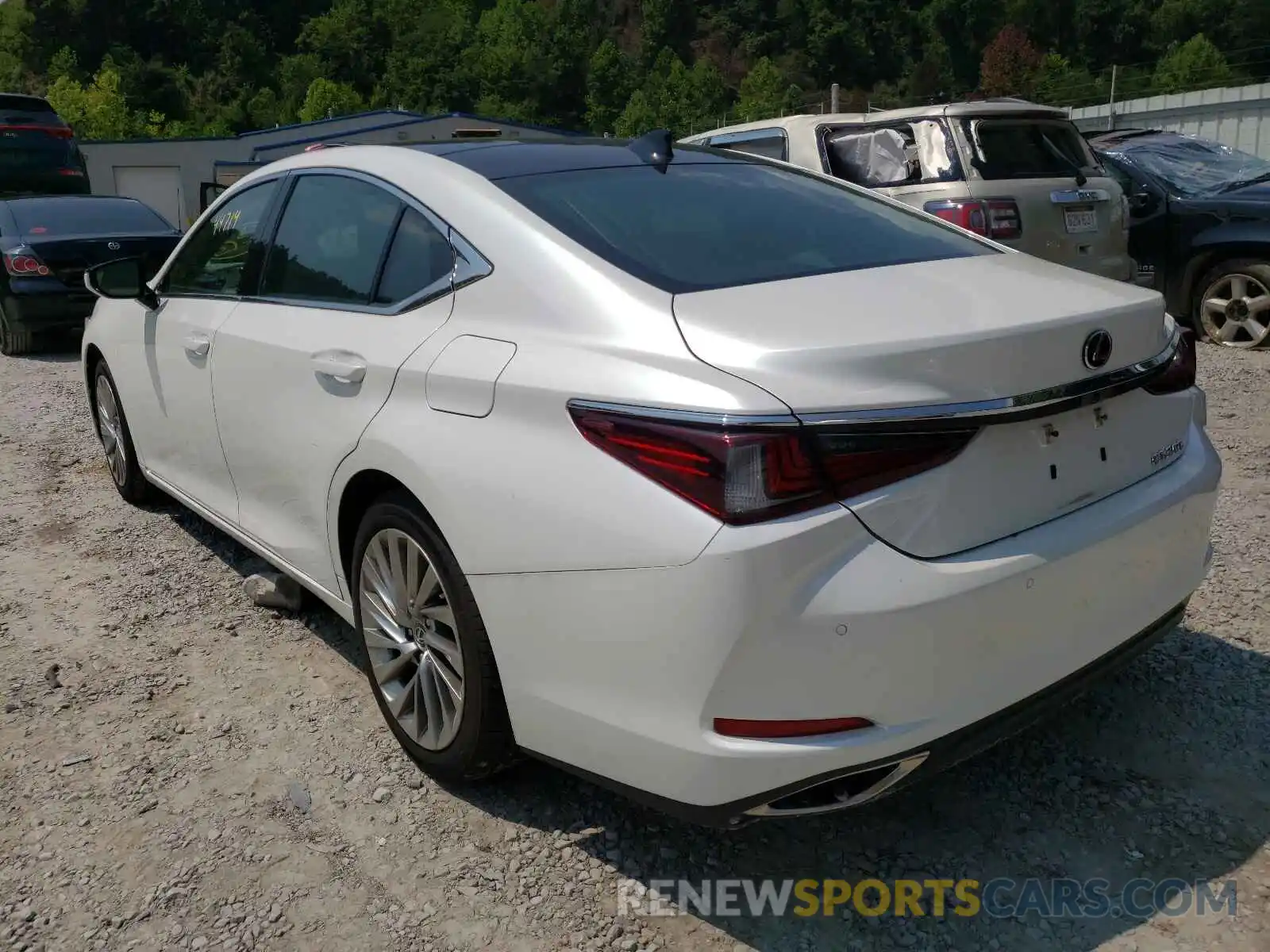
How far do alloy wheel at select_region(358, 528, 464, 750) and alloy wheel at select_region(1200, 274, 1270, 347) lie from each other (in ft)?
22.4

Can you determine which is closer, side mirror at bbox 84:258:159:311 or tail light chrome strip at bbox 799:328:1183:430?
tail light chrome strip at bbox 799:328:1183:430

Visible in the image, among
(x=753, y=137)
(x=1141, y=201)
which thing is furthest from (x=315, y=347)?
(x=1141, y=201)

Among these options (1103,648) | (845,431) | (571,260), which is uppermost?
(571,260)

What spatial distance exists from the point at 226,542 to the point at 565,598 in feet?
9.85

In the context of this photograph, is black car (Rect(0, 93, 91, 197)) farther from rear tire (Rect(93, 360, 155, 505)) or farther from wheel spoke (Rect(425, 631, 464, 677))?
wheel spoke (Rect(425, 631, 464, 677))

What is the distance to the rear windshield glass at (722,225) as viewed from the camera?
96.2 inches

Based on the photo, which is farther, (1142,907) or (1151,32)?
(1151,32)

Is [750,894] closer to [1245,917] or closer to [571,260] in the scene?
[1245,917]

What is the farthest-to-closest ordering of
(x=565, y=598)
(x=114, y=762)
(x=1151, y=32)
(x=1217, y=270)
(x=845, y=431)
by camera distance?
1. (x=1151, y=32)
2. (x=1217, y=270)
3. (x=114, y=762)
4. (x=565, y=598)
5. (x=845, y=431)

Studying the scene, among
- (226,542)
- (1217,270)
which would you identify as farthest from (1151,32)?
(226,542)

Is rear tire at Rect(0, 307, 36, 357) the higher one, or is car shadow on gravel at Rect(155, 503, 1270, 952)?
car shadow on gravel at Rect(155, 503, 1270, 952)

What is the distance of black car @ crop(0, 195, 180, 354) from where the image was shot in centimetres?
916

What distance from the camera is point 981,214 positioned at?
700 cm

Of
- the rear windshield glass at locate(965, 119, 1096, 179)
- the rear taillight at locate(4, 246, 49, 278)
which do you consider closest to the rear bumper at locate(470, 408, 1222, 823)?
the rear windshield glass at locate(965, 119, 1096, 179)
